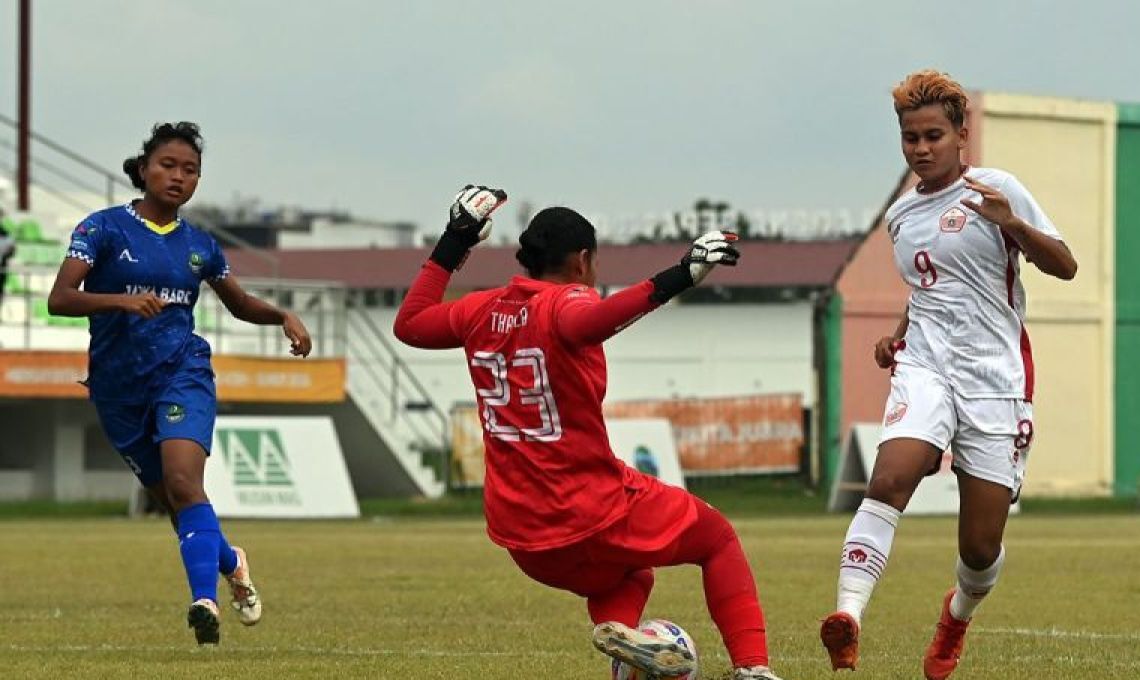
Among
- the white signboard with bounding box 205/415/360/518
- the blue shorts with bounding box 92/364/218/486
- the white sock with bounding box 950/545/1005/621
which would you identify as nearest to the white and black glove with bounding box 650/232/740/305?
the white sock with bounding box 950/545/1005/621

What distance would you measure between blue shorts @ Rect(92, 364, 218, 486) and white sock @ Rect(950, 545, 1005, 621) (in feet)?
11.5

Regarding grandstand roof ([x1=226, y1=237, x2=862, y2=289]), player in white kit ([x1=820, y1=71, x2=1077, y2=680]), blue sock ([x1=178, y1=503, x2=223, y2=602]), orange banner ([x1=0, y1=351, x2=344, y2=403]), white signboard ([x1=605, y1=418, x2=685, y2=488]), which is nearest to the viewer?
player in white kit ([x1=820, y1=71, x2=1077, y2=680])

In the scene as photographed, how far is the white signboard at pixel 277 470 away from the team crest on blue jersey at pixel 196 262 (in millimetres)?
16976

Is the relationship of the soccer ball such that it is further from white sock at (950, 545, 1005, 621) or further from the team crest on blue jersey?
the team crest on blue jersey

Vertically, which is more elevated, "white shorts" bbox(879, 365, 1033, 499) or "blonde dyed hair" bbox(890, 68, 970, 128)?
"blonde dyed hair" bbox(890, 68, 970, 128)

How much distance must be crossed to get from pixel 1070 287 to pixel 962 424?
31567mm

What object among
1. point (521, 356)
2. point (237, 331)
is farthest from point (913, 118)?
point (237, 331)

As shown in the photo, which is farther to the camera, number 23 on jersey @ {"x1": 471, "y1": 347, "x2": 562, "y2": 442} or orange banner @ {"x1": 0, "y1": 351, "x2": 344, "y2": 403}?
orange banner @ {"x1": 0, "y1": 351, "x2": 344, "y2": 403}

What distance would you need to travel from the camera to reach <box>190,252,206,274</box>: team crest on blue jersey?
10.5m

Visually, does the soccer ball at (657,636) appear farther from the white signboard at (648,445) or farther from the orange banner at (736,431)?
the orange banner at (736,431)

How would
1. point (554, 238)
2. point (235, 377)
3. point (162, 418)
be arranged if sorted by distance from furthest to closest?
point (235, 377)
point (162, 418)
point (554, 238)

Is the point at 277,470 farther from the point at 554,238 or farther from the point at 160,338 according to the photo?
the point at 554,238

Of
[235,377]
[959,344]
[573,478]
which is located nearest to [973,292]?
[959,344]

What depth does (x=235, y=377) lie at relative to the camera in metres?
33.5
